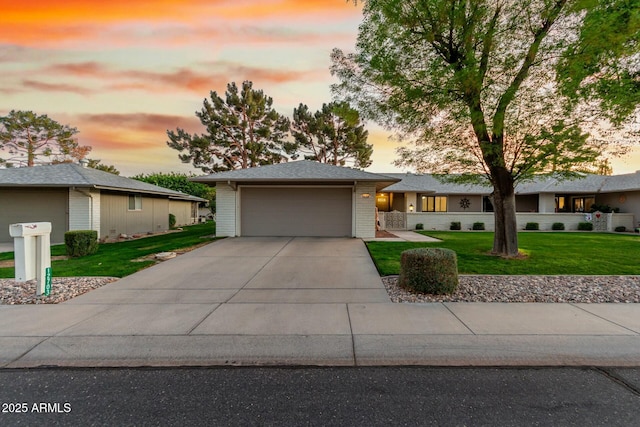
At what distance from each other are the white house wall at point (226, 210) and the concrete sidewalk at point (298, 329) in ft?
24.7

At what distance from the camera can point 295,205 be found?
47.0ft

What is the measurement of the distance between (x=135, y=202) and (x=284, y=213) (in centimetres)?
901

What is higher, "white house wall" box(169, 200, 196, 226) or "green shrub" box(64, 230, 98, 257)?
"white house wall" box(169, 200, 196, 226)

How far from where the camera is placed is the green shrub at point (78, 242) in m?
9.84

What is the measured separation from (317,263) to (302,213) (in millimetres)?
6124

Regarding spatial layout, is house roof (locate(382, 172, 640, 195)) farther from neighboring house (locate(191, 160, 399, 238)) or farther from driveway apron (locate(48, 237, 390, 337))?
driveway apron (locate(48, 237, 390, 337))

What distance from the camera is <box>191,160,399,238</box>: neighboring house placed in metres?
13.7

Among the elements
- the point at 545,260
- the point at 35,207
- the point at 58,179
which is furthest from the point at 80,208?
the point at 545,260

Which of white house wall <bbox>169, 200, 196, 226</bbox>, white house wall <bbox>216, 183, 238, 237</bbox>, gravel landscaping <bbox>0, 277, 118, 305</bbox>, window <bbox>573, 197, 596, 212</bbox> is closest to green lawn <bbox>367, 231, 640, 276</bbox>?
gravel landscaping <bbox>0, 277, 118, 305</bbox>

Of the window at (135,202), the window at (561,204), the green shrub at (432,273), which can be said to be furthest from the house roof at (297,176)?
the window at (561,204)

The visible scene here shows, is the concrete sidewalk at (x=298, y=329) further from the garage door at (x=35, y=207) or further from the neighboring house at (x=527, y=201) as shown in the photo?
the neighboring house at (x=527, y=201)

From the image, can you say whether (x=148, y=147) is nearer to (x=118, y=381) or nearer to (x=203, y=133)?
(x=203, y=133)

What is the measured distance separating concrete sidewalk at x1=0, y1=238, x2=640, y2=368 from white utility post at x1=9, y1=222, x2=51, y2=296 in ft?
1.85

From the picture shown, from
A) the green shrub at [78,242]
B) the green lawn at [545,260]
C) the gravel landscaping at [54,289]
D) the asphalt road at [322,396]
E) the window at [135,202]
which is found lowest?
the asphalt road at [322,396]
